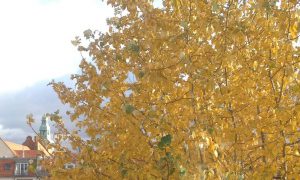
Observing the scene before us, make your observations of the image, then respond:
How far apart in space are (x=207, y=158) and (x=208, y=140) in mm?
594

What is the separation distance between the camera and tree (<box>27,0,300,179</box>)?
602 cm

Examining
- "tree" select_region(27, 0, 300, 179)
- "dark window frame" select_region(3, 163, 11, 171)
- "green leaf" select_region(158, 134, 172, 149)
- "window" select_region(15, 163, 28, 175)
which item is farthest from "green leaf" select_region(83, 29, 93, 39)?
"dark window frame" select_region(3, 163, 11, 171)

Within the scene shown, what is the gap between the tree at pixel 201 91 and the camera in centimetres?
602

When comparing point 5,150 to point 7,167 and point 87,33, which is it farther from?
point 87,33

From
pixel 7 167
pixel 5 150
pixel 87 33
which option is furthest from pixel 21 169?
pixel 87 33

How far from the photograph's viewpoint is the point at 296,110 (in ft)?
19.5

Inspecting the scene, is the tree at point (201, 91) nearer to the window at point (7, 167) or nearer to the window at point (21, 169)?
the window at point (21, 169)

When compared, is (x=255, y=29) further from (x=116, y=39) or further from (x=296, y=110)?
(x=116, y=39)

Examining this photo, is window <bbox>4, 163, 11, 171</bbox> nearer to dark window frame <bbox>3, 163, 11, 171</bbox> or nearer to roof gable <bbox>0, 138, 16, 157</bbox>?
dark window frame <bbox>3, 163, 11, 171</bbox>

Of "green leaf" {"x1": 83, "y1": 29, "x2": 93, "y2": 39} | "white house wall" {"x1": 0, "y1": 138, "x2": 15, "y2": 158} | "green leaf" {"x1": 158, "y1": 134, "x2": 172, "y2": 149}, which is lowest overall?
"green leaf" {"x1": 158, "y1": 134, "x2": 172, "y2": 149}

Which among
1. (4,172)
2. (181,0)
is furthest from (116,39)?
(4,172)

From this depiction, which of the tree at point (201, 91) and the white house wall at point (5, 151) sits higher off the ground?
the white house wall at point (5, 151)

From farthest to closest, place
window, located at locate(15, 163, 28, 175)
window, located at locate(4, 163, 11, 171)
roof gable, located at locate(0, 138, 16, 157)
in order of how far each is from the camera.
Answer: roof gable, located at locate(0, 138, 16, 157)
window, located at locate(4, 163, 11, 171)
window, located at locate(15, 163, 28, 175)

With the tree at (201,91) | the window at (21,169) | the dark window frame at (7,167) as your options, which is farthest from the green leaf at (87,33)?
the dark window frame at (7,167)
